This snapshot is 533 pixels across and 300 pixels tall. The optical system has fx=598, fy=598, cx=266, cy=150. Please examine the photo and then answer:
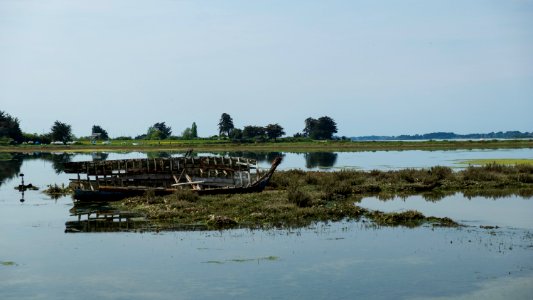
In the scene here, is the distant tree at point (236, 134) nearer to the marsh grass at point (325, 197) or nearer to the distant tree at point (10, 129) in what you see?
the distant tree at point (10, 129)

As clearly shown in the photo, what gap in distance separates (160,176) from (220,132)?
13880 centimetres

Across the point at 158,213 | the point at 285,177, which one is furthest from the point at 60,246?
the point at 285,177

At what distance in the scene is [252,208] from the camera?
28922 millimetres

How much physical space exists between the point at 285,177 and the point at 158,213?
16108 millimetres

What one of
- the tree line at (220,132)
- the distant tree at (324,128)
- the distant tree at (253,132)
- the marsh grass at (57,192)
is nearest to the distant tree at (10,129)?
the tree line at (220,132)

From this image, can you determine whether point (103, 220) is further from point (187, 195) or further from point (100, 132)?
point (100, 132)

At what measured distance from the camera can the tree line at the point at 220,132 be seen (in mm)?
149250

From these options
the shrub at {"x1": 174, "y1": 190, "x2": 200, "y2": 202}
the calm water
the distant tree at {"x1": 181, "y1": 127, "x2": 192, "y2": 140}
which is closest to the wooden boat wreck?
the shrub at {"x1": 174, "y1": 190, "x2": 200, "y2": 202}

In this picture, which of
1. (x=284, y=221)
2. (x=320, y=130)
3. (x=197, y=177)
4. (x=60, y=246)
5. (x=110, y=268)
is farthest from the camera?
(x=320, y=130)

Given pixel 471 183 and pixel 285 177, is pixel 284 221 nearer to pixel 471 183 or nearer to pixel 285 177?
pixel 285 177

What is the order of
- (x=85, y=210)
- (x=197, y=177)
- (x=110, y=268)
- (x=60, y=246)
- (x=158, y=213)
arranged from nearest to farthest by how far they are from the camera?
1. (x=110, y=268)
2. (x=60, y=246)
3. (x=158, y=213)
4. (x=85, y=210)
5. (x=197, y=177)

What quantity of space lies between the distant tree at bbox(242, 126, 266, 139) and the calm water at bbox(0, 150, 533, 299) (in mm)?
144335

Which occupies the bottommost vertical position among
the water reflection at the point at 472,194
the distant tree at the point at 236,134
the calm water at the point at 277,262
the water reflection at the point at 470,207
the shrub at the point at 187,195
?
the calm water at the point at 277,262

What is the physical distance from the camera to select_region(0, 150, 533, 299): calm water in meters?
16.0
